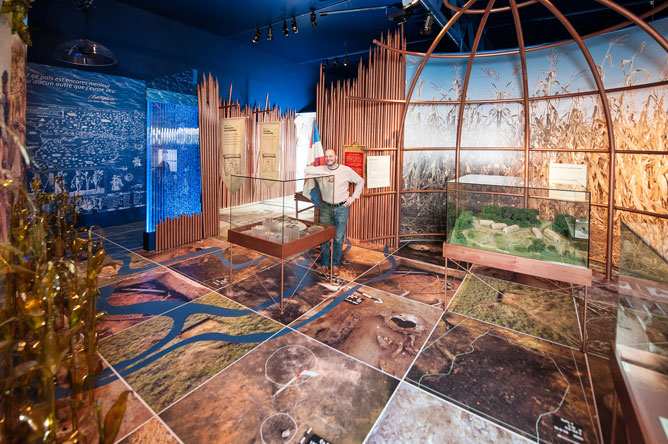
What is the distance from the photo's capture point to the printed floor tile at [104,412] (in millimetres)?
2033

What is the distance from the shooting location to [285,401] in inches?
91.2

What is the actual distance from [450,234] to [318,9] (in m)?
5.22

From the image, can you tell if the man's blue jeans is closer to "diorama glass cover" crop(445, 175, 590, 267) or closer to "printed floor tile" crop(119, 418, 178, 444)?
"diorama glass cover" crop(445, 175, 590, 267)

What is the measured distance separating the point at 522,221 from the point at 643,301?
1.75 meters

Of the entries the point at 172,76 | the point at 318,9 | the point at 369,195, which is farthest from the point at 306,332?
the point at 318,9

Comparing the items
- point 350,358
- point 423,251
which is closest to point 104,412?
point 350,358

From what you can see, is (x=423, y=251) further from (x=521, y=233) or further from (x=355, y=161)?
(x=521, y=233)

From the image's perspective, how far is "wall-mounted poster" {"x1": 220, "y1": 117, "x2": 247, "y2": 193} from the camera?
5.73 m

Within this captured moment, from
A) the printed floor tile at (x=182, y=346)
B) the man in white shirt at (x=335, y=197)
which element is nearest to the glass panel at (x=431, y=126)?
the man in white shirt at (x=335, y=197)

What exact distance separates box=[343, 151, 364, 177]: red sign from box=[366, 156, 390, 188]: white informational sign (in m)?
0.11

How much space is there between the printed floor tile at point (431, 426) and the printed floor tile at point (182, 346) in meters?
1.32

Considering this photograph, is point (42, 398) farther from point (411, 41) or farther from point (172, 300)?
point (411, 41)

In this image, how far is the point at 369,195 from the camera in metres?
5.87

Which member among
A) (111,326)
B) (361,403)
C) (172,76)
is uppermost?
(172,76)
